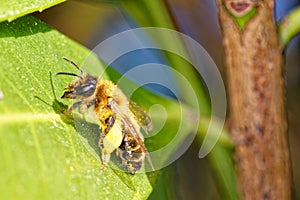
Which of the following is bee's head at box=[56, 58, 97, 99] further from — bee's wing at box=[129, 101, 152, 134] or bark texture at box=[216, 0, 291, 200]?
bark texture at box=[216, 0, 291, 200]

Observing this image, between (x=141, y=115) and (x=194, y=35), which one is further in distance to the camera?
(x=194, y=35)

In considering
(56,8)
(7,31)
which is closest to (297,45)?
(56,8)

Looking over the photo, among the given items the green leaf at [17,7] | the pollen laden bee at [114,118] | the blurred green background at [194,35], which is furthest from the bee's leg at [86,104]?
the blurred green background at [194,35]

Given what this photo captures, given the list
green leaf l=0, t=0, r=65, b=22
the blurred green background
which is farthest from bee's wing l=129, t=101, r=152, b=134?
the blurred green background

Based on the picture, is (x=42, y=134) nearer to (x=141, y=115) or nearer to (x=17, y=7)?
(x=17, y=7)

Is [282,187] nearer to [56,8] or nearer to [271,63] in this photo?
[271,63]

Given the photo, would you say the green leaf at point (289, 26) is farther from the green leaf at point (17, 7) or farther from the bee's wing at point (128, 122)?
the green leaf at point (17, 7)

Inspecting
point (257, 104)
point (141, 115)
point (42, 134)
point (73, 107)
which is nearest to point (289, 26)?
point (257, 104)
